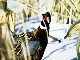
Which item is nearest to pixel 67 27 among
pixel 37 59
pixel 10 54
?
pixel 37 59

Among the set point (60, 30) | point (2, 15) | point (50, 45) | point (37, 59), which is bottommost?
point (37, 59)

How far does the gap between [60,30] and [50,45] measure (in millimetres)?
140

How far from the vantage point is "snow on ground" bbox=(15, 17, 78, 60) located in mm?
1832

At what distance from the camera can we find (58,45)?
1.84 meters

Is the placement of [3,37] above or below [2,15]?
below

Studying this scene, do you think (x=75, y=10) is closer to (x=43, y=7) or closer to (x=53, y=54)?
(x=43, y=7)

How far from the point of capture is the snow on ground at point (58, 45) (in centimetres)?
183

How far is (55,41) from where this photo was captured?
1.84m

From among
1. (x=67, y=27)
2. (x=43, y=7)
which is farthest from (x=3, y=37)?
(x=67, y=27)

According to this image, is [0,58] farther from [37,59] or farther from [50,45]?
[50,45]

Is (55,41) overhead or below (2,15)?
below

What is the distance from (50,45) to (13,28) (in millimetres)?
316

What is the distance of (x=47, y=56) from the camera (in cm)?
183

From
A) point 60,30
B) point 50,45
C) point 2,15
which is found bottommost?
point 50,45
